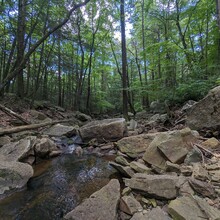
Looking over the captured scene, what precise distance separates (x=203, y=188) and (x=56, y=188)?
259 centimetres

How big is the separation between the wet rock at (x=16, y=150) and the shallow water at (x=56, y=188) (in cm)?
49

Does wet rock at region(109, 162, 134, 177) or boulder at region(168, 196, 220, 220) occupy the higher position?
boulder at region(168, 196, 220, 220)

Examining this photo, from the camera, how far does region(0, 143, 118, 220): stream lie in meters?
2.78

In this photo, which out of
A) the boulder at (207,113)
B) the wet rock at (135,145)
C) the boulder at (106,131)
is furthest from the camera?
Answer: the boulder at (106,131)

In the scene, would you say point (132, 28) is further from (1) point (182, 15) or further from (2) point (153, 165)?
(2) point (153, 165)

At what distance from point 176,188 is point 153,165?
115 centimetres

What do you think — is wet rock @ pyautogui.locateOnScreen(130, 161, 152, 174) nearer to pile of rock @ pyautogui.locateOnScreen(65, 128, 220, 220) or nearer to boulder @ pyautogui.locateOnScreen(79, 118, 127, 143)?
pile of rock @ pyautogui.locateOnScreen(65, 128, 220, 220)

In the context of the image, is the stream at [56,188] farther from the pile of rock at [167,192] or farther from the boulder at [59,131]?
the boulder at [59,131]

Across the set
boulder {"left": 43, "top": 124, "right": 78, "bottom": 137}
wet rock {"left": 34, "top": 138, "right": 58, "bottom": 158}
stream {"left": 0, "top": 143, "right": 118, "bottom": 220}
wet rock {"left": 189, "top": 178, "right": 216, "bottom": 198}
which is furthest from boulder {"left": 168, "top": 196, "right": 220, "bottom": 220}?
boulder {"left": 43, "top": 124, "right": 78, "bottom": 137}

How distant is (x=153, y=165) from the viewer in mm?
3791

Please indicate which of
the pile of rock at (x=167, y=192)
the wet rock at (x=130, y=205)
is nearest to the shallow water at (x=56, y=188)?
the pile of rock at (x=167, y=192)

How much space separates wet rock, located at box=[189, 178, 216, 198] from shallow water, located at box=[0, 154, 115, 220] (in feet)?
5.69

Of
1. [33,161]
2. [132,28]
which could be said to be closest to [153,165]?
[33,161]

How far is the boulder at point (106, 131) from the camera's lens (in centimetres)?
672
